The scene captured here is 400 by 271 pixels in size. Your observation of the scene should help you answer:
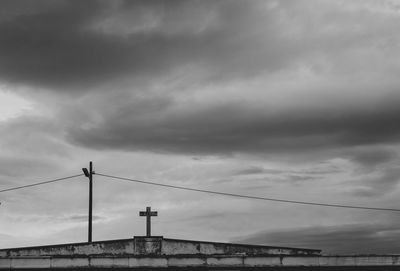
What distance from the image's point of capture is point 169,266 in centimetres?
1645

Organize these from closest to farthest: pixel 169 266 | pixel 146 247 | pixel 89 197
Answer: pixel 169 266 < pixel 146 247 < pixel 89 197

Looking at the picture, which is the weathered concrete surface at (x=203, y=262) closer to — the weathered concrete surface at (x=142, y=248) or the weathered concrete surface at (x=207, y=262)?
the weathered concrete surface at (x=207, y=262)

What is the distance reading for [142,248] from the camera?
78.6ft

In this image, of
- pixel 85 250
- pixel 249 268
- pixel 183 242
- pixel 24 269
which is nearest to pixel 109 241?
pixel 85 250

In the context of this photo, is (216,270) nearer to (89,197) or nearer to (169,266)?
(169,266)

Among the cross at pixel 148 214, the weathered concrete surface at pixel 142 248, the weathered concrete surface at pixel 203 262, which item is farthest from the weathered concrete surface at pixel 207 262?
the cross at pixel 148 214

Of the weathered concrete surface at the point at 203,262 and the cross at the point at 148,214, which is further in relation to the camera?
the cross at the point at 148,214

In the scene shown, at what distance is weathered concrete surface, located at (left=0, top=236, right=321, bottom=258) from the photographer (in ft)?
78.6

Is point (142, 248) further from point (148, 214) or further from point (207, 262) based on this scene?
point (207, 262)

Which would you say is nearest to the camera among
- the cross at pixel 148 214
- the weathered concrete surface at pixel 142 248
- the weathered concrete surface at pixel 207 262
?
the weathered concrete surface at pixel 207 262

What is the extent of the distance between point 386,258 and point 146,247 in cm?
1051

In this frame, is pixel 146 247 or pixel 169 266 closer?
pixel 169 266

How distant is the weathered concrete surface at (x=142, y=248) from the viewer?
24.0m

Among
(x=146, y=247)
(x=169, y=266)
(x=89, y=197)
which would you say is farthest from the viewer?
(x=89, y=197)
